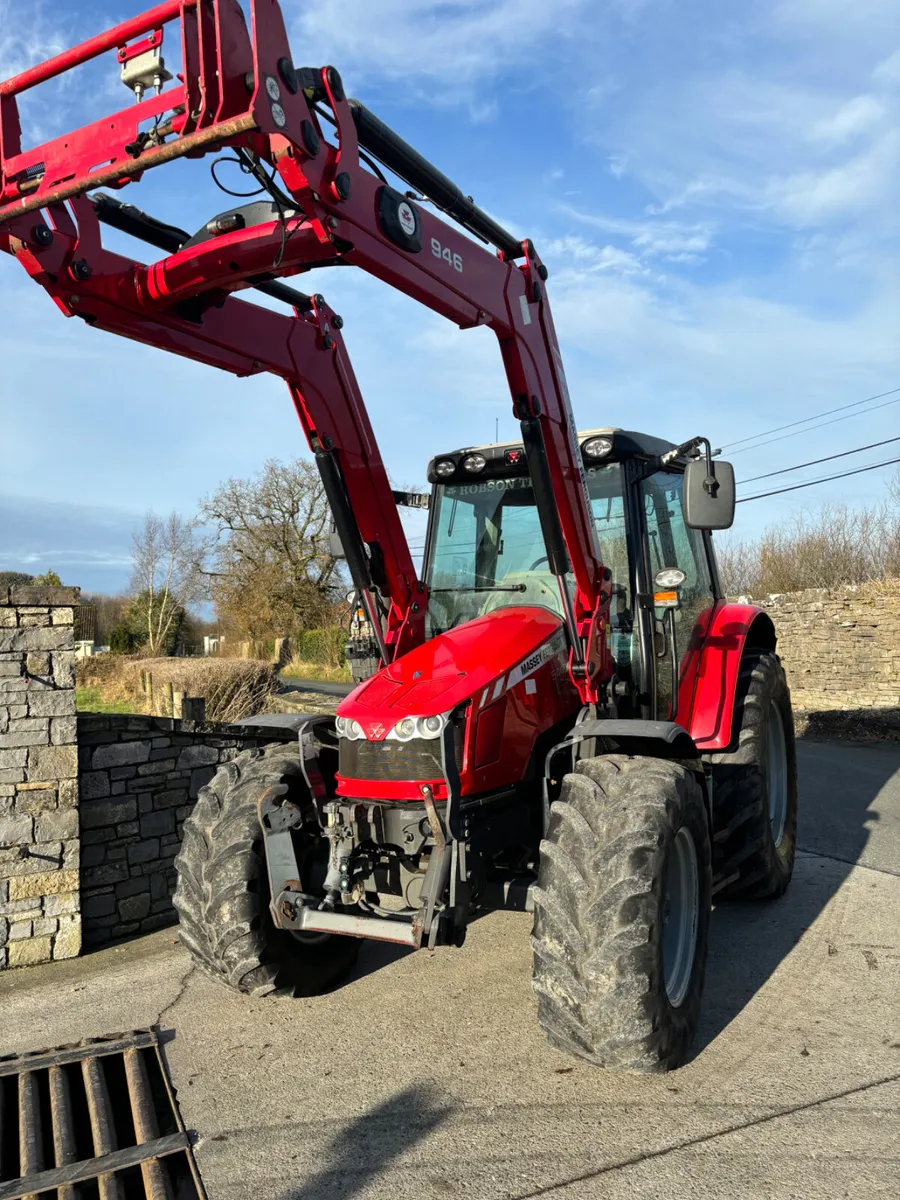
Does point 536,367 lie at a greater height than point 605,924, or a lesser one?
greater

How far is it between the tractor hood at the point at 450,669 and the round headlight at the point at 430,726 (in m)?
0.02

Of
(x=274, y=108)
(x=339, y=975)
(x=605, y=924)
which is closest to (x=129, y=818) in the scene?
(x=339, y=975)

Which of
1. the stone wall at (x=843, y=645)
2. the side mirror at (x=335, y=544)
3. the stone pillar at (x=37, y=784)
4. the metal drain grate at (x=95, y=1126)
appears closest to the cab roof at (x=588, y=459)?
the side mirror at (x=335, y=544)

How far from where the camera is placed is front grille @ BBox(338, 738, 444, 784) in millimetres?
3701

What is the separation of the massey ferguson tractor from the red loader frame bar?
12mm

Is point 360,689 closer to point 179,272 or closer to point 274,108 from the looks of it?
point 179,272

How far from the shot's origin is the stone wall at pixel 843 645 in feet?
49.5

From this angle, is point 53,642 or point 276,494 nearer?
point 53,642

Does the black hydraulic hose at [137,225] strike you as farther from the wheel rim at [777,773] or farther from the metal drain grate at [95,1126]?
the wheel rim at [777,773]

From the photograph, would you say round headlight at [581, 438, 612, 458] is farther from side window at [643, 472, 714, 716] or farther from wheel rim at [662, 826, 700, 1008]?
wheel rim at [662, 826, 700, 1008]

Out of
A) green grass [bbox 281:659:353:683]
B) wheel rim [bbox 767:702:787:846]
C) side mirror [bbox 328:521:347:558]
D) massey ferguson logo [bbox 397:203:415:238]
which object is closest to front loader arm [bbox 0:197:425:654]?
side mirror [bbox 328:521:347:558]

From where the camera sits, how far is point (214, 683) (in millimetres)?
14453

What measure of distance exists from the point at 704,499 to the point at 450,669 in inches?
58.5

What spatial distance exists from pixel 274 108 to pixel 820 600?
51.5 ft
